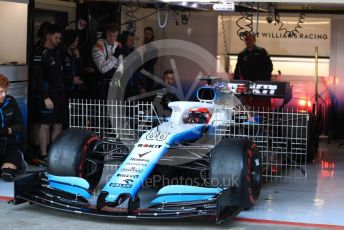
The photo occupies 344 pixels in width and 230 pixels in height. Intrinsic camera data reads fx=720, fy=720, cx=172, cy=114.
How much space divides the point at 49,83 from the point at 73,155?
2.54 meters

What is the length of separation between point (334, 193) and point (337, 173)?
1.33 m

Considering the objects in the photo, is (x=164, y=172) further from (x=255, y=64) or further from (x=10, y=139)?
(x=255, y=64)

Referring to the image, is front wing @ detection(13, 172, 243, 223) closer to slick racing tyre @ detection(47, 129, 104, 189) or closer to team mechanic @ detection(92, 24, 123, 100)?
slick racing tyre @ detection(47, 129, 104, 189)

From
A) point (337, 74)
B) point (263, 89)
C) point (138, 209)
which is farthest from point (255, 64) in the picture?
point (138, 209)

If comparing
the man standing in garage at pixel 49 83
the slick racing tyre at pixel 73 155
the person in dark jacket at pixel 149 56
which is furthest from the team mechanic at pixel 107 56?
the slick racing tyre at pixel 73 155

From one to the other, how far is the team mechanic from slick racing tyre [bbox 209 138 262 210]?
405 centimetres

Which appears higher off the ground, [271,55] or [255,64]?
[271,55]

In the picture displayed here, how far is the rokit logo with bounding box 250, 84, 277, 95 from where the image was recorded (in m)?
8.66

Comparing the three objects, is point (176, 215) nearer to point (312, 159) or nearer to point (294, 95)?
point (312, 159)

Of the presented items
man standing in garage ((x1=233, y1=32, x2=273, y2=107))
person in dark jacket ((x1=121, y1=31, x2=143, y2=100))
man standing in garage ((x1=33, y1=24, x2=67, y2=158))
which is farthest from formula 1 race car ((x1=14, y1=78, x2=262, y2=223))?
man standing in garage ((x1=233, y1=32, x2=273, y2=107))

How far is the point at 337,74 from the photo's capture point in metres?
12.4

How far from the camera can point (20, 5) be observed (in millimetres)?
8859

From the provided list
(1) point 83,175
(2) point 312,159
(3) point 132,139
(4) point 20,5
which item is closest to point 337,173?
(2) point 312,159

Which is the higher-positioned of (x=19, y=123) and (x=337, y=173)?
(x=19, y=123)
